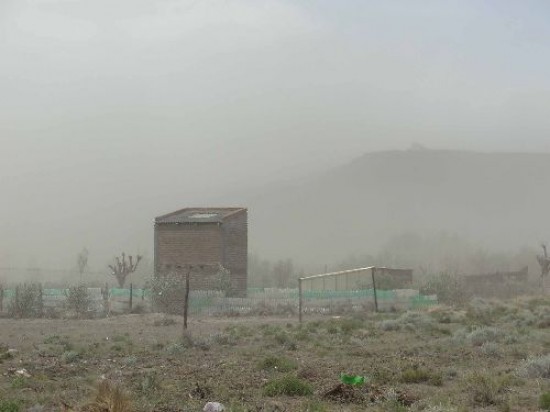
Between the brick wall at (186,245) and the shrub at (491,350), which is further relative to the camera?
the brick wall at (186,245)

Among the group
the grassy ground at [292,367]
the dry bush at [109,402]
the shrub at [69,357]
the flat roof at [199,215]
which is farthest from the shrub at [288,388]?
the flat roof at [199,215]

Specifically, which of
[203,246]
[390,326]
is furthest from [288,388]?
[203,246]

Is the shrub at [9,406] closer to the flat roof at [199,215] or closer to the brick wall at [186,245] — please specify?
the brick wall at [186,245]

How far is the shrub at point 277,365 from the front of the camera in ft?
52.8

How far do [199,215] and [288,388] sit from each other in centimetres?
3969

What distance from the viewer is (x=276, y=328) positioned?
29.0 metres

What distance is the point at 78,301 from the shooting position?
4109 cm

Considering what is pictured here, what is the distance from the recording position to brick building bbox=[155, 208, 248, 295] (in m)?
47.9

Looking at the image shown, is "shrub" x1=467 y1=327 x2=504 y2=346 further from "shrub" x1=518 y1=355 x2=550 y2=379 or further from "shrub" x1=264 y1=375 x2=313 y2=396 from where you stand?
"shrub" x1=264 y1=375 x2=313 y2=396

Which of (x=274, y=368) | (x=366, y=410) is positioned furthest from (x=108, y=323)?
(x=366, y=410)

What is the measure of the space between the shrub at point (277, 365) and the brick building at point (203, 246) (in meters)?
30.8

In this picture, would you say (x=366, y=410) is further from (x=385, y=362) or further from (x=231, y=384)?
(x=385, y=362)

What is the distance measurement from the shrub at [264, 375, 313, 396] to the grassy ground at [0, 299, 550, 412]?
0.8 inches

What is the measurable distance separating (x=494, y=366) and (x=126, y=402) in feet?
33.7
